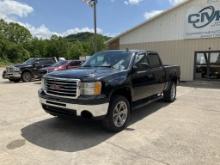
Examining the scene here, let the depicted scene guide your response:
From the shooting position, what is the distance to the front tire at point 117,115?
16.7 ft

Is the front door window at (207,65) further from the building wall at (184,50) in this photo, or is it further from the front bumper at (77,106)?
the front bumper at (77,106)

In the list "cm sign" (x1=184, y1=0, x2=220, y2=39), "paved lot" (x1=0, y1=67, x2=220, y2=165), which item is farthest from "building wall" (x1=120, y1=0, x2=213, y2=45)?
"paved lot" (x1=0, y1=67, x2=220, y2=165)

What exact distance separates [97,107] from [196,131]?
243 cm

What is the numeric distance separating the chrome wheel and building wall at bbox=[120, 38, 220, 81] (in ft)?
37.8

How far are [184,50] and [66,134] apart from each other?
1290 cm

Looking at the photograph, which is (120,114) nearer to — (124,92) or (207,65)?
(124,92)

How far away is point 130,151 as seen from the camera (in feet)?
14.1

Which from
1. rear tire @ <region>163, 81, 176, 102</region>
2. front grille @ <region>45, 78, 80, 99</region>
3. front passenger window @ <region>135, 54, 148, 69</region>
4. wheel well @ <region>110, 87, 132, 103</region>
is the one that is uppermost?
front passenger window @ <region>135, 54, 148, 69</region>

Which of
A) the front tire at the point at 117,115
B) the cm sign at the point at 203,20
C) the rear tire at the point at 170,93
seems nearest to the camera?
the front tire at the point at 117,115

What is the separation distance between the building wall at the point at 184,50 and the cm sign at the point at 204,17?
111 cm

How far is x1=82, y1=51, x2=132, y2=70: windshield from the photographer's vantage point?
600 cm

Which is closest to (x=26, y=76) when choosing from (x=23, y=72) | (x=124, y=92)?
(x=23, y=72)

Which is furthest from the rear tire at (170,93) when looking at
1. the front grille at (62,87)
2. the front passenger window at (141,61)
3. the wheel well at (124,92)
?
the front grille at (62,87)

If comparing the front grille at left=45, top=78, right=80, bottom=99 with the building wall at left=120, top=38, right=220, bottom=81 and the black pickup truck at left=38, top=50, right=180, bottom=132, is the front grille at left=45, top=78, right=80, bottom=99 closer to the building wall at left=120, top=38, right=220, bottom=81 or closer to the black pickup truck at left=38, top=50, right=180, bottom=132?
the black pickup truck at left=38, top=50, right=180, bottom=132
